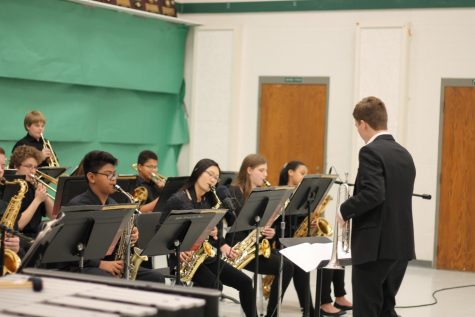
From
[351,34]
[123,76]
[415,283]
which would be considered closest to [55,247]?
[415,283]

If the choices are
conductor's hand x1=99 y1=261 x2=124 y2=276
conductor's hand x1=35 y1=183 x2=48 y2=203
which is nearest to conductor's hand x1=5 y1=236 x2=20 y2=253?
conductor's hand x1=99 y1=261 x2=124 y2=276

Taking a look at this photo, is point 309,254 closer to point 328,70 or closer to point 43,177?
point 43,177

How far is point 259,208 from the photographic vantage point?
6770 millimetres

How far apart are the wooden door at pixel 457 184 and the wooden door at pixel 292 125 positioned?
5.45 feet

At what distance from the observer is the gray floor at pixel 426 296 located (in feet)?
26.7

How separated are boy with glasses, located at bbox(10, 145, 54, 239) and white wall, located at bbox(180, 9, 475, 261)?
5.35 metres

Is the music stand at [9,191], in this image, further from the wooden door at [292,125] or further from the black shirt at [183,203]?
the wooden door at [292,125]

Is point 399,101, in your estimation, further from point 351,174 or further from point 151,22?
point 151,22

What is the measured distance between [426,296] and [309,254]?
3.64m

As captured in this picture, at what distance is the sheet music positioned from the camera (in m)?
5.70

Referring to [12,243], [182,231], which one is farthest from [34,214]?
[182,231]

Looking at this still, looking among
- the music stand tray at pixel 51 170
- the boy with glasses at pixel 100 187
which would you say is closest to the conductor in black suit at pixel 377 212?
the boy with glasses at pixel 100 187

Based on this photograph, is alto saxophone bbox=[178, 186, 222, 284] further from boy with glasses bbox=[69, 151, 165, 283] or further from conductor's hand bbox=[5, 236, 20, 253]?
conductor's hand bbox=[5, 236, 20, 253]

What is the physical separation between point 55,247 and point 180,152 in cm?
761
